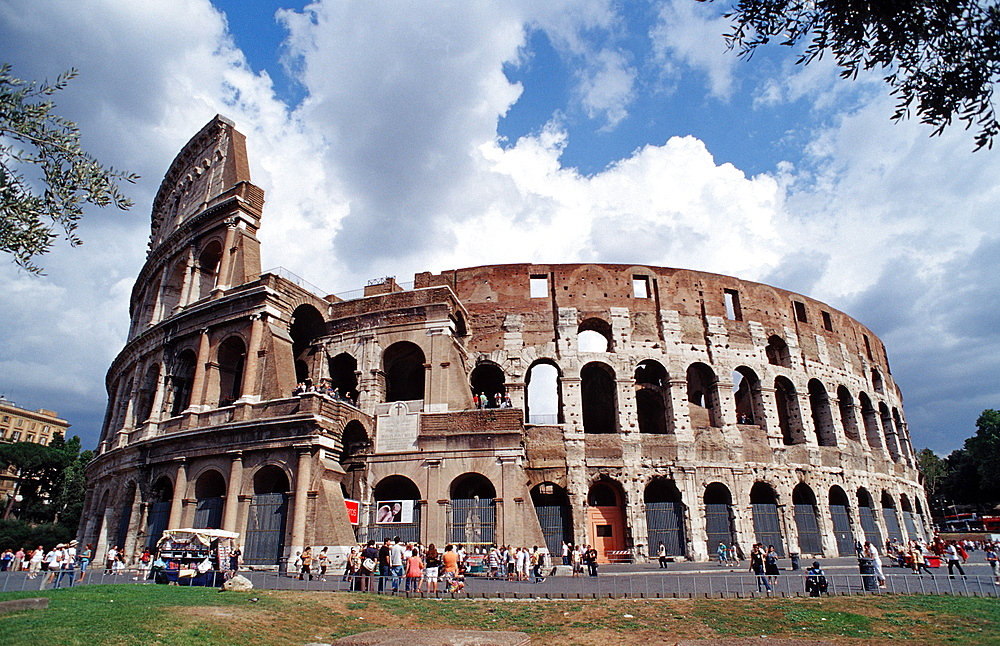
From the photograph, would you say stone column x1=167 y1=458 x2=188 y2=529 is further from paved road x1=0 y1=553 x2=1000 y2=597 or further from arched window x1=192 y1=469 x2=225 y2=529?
paved road x1=0 y1=553 x2=1000 y2=597

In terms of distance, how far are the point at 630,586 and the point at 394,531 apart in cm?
955

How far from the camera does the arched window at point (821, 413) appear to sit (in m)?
28.8

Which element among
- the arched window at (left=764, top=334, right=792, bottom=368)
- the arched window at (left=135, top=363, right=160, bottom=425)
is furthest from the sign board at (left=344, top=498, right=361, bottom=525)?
the arched window at (left=764, top=334, right=792, bottom=368)

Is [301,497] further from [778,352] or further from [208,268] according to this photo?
[778,352]

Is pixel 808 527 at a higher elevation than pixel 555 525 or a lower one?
lower

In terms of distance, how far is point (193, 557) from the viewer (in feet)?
54.9

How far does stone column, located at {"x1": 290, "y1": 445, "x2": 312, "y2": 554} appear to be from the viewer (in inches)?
751

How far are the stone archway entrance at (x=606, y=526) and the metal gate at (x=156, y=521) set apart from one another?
1604cm

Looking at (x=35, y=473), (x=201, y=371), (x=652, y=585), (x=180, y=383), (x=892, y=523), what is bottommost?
(x=652, y=585)

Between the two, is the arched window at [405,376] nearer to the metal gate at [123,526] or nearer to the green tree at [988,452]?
the metal gate at [123,526]

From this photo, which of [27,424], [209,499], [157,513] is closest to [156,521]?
[157,513]

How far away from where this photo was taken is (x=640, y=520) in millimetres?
23797

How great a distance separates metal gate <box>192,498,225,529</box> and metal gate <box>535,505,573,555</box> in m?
11.5

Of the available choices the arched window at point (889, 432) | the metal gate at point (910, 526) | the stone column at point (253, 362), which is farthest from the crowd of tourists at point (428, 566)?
the arched window at point (889, 432)
